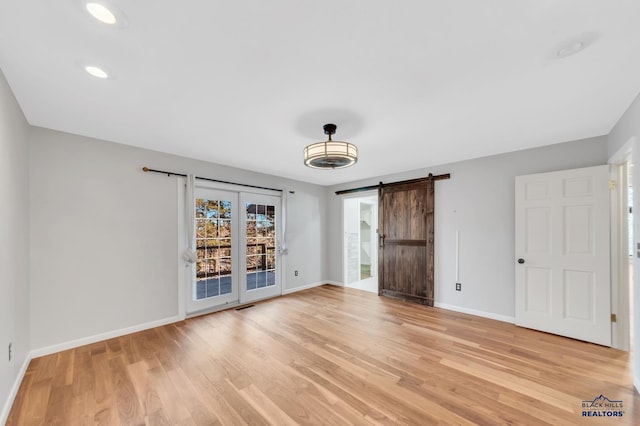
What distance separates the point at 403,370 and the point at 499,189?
291 centimetres

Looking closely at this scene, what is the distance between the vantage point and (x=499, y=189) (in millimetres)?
3662

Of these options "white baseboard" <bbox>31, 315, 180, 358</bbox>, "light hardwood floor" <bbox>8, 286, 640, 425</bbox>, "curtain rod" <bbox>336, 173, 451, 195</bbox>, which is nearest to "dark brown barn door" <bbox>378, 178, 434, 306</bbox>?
"curtain rod" <bbox>336, 173, 451, 195</bbox>

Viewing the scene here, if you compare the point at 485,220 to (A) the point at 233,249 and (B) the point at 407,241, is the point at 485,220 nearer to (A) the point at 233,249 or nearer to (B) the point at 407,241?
(B) the point at 407,241

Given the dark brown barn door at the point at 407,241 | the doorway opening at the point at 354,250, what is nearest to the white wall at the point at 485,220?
the dark brown barn door at the point at 407,241

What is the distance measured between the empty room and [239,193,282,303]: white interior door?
0.30ft

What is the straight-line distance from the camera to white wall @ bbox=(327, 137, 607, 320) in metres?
3.30

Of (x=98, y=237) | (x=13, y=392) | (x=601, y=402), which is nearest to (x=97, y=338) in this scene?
(x=13, y=392)

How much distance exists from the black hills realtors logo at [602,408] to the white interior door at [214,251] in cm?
426

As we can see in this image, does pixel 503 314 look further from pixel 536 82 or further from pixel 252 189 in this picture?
pixel 252 189

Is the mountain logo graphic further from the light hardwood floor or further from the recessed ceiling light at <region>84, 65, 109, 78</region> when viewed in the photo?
the recessed ceiling light at <region>84, 65, 109, 78</region>

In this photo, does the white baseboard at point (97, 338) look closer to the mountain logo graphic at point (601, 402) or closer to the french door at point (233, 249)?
the french door at point (233, 249)

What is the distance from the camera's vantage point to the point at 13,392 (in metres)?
1.98

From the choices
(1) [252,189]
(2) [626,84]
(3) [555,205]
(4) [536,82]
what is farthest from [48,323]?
(3) [555,205]

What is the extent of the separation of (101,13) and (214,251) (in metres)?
3.32
